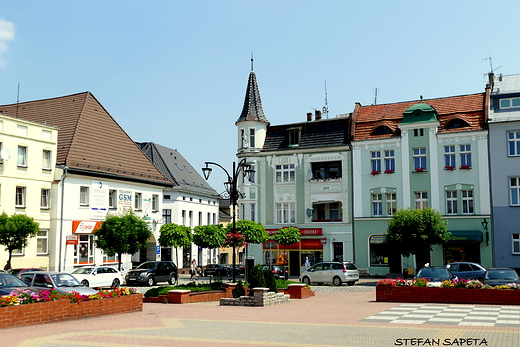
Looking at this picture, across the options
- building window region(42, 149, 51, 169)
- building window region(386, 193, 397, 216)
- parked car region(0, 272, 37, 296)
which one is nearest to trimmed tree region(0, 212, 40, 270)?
building window region(42, 149, 51, 169)

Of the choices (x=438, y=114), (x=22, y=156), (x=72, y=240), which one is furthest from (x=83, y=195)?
(x=438, y=114)

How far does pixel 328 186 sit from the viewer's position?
45.2 meters

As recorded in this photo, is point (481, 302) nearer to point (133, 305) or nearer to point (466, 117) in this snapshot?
point (133, 305)

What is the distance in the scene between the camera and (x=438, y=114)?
42.8m

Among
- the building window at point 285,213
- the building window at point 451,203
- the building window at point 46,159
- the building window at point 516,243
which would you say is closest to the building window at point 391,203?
the building window at point 451,203

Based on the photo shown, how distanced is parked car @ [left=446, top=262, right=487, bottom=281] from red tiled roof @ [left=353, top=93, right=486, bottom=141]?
13603 mm

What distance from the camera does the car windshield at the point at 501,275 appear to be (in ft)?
80.0

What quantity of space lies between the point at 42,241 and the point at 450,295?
27.0 m

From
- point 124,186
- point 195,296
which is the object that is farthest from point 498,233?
point 124,186

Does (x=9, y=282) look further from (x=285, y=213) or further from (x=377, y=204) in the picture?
(x=377, y=204)

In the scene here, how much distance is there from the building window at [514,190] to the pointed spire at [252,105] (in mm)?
20142

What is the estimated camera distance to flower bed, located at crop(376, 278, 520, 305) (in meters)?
20.7

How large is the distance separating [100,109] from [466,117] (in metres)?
29.0

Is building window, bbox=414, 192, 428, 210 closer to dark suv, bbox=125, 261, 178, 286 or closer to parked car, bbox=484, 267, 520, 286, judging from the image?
parked car, bbox=484, 267, 520, 286
